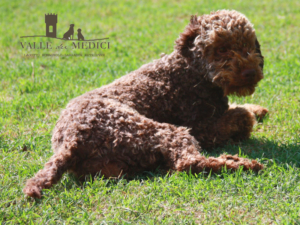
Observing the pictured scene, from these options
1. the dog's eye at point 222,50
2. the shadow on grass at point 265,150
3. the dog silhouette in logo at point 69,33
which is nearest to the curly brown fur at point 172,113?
the dog's eye at point 222,50

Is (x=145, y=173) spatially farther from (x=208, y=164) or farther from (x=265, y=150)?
(x=265, y=150)

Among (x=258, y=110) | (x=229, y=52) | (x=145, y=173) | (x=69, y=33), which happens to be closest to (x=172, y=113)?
(x=145, y=173)

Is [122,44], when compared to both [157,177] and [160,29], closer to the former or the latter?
[160,29]

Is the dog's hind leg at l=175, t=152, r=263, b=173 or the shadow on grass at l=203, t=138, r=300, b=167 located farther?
the shadow on grass at l=203, t=138, r=300, b=167

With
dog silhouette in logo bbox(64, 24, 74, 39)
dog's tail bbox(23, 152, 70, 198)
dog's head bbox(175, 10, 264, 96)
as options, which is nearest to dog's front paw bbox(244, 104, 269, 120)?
dog's head bbox(175, 10, 264, 96)

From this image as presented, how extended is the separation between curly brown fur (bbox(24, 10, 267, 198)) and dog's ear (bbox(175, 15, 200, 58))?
0.04ft

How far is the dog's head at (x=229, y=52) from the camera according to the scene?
13.6ft

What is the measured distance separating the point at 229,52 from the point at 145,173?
1766mm

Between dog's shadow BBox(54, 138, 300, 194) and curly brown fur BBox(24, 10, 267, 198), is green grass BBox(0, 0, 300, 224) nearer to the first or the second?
dog's shadow BBox(54, 138, 300, 194)

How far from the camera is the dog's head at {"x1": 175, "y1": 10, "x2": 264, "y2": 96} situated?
4.14 meters

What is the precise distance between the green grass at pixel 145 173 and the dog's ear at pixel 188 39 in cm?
137

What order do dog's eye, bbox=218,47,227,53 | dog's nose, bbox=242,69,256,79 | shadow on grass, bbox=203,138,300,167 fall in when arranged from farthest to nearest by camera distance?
dog's eye, bbox=218,47,227,53 → dog's nose, bbox=242,69,256,79 → shadow on grass, bbox=203,138,300,167

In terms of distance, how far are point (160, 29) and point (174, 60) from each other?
547 cm

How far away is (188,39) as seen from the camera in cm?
459
